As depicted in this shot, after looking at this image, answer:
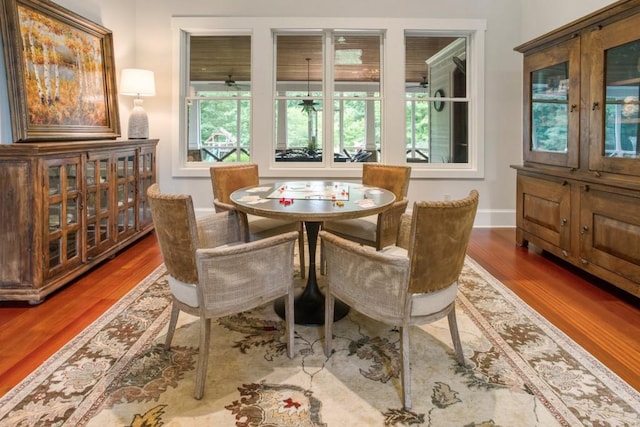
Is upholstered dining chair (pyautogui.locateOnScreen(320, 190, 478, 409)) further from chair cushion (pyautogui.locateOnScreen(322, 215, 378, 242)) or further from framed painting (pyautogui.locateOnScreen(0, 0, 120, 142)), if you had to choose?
framed painting (pyautogui.locateOnScreen(0, 0, 120, 142))

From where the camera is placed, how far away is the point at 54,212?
9.00ft

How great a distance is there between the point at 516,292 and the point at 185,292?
7.48 ft

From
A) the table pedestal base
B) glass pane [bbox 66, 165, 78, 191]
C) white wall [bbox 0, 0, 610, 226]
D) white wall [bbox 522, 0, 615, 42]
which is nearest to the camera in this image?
the table pedestal base

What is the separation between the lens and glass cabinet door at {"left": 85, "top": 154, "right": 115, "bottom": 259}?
317 centimetres

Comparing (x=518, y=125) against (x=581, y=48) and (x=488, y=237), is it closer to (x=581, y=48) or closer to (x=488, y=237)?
(x=488, y=237)

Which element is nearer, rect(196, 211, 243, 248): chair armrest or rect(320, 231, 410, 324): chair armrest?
rect(320, 231, 410, 324): chair armrest

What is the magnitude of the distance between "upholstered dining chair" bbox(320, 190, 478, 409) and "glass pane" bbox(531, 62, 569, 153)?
2237 millimetres

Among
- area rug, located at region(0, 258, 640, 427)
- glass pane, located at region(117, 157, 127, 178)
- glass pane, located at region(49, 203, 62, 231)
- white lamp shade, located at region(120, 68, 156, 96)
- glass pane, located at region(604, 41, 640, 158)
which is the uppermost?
white lamp shade, located at region(120, 68, 156, 96)

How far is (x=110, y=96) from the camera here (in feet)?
13.6

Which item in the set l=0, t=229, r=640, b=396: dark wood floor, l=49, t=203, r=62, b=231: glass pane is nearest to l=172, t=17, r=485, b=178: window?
l=0, t=229, r=640, b=396: dark wood floor

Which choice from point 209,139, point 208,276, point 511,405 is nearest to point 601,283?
point 511,405

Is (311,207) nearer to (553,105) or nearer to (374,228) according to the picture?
(374,228)

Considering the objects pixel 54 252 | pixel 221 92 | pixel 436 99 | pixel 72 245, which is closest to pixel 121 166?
pixel 72 245

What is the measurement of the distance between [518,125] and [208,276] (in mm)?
4483
